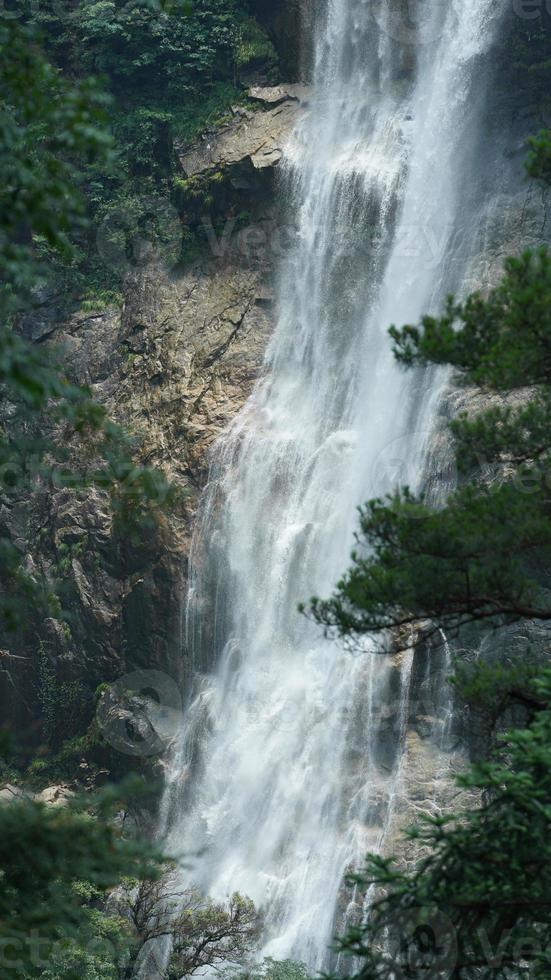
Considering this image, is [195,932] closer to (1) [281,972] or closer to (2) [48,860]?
(1) [281,972]

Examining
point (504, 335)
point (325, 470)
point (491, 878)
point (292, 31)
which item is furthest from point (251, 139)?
point (491, 878)

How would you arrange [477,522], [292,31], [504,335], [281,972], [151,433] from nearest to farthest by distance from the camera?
[504,335], [477,522], [281,972], [151,433], [292,31]

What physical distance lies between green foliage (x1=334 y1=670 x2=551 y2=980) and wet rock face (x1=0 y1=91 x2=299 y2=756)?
48.2 feet

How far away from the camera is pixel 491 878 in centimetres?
738

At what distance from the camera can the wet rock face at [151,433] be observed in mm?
22781

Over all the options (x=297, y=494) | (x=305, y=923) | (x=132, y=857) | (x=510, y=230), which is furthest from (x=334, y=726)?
(x=132, y=857)

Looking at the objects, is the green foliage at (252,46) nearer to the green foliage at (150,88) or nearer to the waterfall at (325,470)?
the green foliage at (150,88)

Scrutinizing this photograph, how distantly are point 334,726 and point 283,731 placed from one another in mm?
1362

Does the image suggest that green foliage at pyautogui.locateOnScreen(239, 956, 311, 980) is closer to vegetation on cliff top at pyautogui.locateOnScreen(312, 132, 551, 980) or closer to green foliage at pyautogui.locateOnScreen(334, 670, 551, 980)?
vegetation on cliff top at pyautogui.locateOnScreen(312, 132, 551, 980)

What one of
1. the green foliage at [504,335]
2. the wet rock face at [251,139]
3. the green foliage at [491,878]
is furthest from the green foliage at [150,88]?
the green foliage at [491,878]

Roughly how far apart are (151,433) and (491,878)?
17.2 metres

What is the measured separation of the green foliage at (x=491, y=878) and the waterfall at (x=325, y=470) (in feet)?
27.8

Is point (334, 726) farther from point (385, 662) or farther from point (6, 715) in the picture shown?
point (6, 715)

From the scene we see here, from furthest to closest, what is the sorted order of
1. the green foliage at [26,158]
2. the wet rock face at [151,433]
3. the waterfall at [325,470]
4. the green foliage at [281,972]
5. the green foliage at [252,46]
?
the green foliage at [252,46] < the wet rock face at [151,433] < the waterfall at [325,470] < the green foliage at [281,972] < the green foliage at [26,158]
